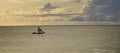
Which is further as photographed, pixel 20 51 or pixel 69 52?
pixel 20 51

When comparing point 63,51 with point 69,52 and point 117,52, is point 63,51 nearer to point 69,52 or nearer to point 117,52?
point 69,52

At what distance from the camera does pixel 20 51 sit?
80.5 m

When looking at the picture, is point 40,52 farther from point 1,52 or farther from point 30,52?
point 1,52

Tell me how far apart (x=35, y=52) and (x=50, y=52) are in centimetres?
341

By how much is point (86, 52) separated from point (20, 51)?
14887mm

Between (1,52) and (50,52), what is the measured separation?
10783mm

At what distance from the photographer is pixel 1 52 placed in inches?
3088

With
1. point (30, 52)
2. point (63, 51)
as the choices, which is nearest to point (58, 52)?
point (63, 51)

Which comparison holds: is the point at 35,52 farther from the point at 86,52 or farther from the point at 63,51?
the point at 86,52

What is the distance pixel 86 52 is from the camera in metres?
76.6

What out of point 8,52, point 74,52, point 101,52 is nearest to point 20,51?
point 8,52

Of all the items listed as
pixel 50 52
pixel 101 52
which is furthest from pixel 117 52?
pixel 50 52

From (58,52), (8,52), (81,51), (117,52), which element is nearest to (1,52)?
(8,52)

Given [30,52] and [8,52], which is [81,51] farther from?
[8,52]
